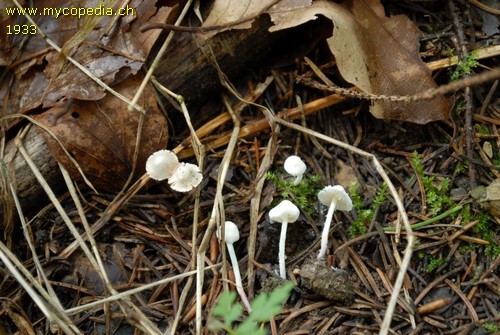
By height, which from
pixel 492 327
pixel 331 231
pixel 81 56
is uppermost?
pixel 81 56

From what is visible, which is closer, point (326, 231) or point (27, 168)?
point (326, 231)

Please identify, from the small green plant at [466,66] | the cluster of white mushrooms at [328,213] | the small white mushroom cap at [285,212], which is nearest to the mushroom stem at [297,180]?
the cluster of white mushrooms at [328,213]

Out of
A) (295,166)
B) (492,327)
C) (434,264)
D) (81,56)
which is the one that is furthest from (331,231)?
(81,56)

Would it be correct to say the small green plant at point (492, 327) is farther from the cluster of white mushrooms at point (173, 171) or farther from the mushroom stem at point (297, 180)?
the cluster of white mushrooms at point (173, 171)

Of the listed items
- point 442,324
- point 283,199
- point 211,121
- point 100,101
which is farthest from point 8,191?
point 442,324

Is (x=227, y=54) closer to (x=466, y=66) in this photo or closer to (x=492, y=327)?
(x=466, y=66)

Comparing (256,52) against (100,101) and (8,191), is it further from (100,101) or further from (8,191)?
(8,191)
